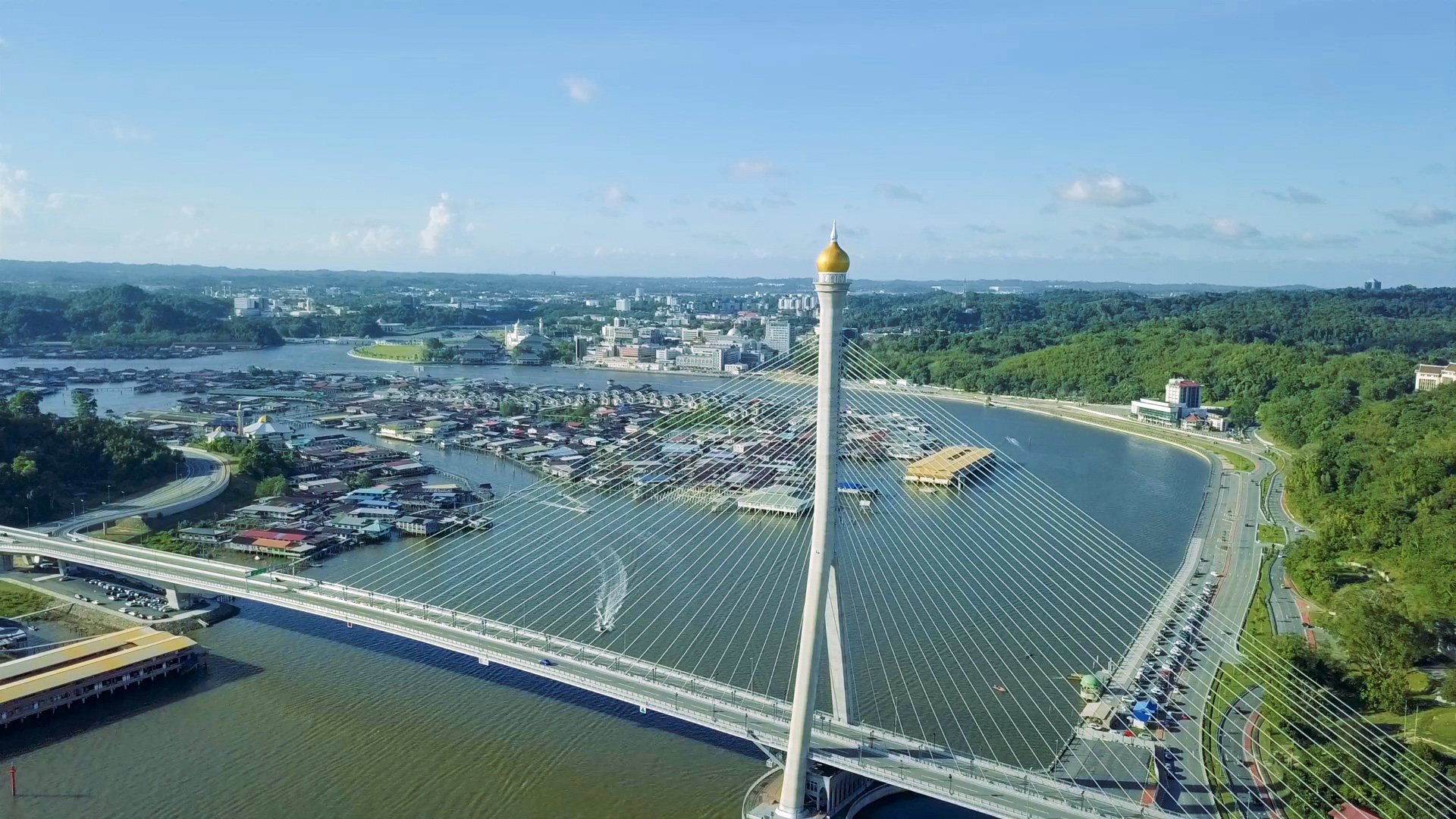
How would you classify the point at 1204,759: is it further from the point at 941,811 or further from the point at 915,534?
the point at 915,534

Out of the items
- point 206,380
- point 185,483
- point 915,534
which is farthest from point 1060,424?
point 206,380

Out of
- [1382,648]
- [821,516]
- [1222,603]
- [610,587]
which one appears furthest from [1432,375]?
[821,516]

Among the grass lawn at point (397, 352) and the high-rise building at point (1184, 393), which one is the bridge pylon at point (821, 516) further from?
the grass lawn at point (397, 352)

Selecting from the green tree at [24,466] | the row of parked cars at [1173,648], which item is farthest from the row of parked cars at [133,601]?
the row of parked cars at [1173,648]

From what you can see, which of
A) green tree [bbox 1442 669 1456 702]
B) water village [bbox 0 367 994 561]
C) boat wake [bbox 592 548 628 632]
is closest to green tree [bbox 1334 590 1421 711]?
green tree [bbox 1442 669 1456 702]

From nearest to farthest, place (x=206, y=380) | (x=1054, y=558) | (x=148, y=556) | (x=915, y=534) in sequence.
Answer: (x=148, y=556)
(x=1054, y=558)
(x=915, y=534)
(x=206, y=380)

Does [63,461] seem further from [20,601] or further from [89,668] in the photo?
[89,668]

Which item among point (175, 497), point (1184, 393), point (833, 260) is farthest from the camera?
point (1184, 393)
